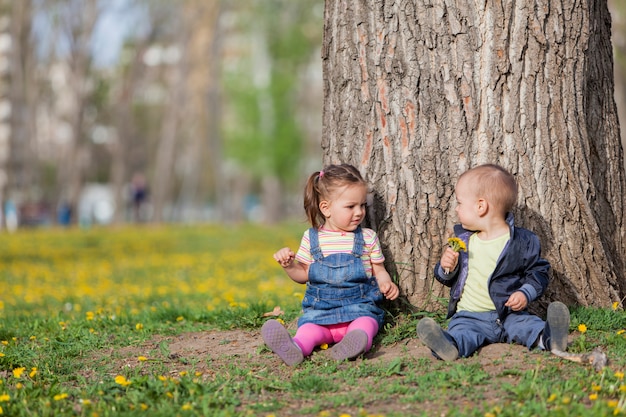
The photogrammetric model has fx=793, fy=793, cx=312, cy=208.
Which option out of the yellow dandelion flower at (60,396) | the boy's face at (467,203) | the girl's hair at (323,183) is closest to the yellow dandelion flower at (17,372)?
the yellow dandelion flower at (60,396)

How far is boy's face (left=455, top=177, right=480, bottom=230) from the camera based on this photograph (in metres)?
4.23

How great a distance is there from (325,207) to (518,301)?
1.21 meters

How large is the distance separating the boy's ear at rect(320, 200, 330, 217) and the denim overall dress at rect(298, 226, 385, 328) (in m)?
0.21

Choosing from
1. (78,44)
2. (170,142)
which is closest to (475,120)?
(78,44)

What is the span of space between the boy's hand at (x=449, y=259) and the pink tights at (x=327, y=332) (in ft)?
1.60

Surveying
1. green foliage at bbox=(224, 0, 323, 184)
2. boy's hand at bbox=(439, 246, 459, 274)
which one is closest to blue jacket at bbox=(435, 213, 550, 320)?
boy's hand at bbox=(439, 246, 459, 274)

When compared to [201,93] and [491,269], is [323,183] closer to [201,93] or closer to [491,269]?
[491,269]

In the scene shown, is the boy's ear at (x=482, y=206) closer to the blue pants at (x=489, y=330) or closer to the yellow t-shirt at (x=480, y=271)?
the yellow t-shirt at (x=480, y=271)

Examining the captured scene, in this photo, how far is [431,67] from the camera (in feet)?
14.8

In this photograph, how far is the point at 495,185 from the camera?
420 cm

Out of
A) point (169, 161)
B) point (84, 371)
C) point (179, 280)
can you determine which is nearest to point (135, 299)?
point (179, 280)

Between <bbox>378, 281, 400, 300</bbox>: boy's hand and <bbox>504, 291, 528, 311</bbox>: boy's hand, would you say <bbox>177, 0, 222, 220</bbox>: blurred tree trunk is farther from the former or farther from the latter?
<bbox>504, 291, 528, 311</bbox>: boy's hand

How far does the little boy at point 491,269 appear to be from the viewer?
4074 mm

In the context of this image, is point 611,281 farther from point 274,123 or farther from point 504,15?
point 274,123
